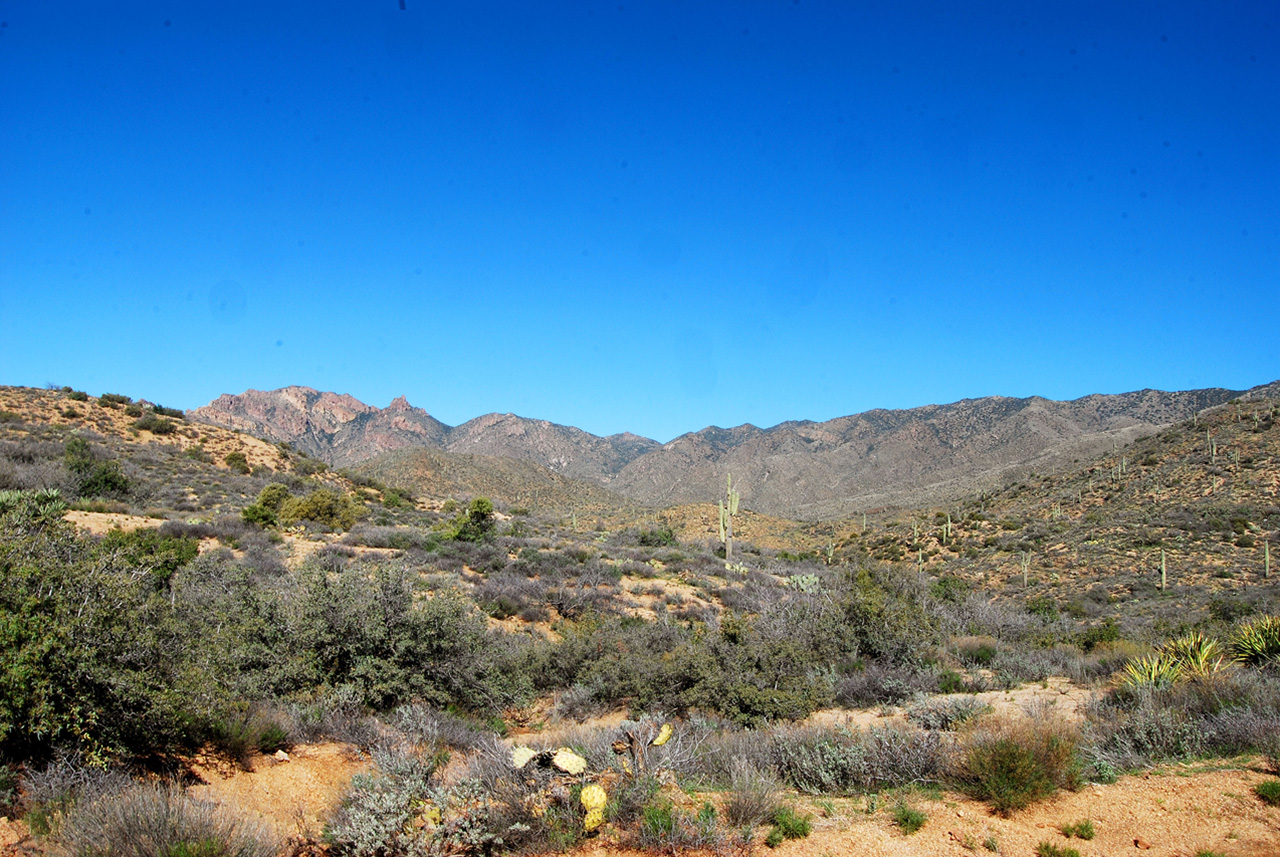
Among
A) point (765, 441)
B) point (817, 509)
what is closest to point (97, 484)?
point (817, 509)

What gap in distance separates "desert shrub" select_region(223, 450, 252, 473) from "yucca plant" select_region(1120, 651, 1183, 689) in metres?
39.0

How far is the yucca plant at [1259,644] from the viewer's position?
970 centimetres

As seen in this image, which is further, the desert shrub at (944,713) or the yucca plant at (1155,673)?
the yucca plant at (1155,673)

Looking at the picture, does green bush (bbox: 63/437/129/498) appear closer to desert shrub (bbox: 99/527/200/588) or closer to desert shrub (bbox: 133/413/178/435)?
desert shrub (bbox: 99/527/200/588)

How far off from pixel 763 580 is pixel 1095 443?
62.8m

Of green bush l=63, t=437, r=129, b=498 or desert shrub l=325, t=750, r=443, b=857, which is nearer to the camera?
desert shrub l=325, t=750, r=443, b=857

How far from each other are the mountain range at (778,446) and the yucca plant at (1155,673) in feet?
195

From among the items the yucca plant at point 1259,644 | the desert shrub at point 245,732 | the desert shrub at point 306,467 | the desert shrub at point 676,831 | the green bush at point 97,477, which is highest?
the desert shrub at point 306,467

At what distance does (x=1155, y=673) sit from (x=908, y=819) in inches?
226

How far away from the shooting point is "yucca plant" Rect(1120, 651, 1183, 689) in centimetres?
887

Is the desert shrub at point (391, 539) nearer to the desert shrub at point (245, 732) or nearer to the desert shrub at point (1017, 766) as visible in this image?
the desert shrub at point (245, 732)

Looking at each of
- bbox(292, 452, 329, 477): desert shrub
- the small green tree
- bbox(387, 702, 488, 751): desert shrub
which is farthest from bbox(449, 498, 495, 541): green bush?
bbox(292, 452, 329, 477): desert shrub

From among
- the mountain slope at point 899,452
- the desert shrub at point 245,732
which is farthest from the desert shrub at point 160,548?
the mountain slope at point 899,452

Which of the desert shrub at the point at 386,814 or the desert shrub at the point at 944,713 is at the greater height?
the desert shrub at the point at 386,814
